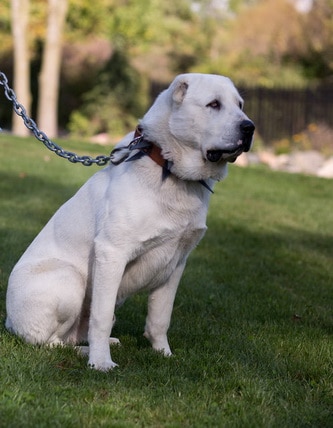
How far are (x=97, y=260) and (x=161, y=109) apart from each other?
3.01 feet

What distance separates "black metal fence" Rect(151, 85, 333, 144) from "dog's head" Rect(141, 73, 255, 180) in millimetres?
18190

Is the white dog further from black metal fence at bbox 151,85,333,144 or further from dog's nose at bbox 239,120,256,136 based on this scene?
black metal fence at bbox 151,85,333,144

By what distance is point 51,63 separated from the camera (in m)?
24.2

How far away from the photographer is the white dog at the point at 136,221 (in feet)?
13.7

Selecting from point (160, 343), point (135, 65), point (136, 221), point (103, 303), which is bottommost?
point (135, 65)

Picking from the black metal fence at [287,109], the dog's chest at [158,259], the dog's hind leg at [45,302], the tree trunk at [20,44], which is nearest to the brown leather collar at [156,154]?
the dog's chest at [158,259]

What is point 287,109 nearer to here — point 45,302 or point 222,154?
point 222,154

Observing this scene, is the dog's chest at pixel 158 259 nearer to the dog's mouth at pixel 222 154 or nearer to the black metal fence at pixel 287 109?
the dog's mouth at pixel 222 154

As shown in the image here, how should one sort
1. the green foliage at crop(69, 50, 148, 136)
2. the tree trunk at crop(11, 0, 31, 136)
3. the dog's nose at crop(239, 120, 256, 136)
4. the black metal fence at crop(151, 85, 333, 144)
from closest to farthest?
1. the dog's nose at crop(239, 120, 256, 136)
2. the black metal fence at crop(151, 85, 333, 144)
3. the tree trunk at crop(11, 0, 31, 136)
4. the green foliage at crop(69, 50, 148, 136)

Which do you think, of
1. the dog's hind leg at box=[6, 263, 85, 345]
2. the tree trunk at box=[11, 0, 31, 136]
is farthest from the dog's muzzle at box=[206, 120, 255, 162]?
the tree trunk at box=[11, 0, 31, 136]

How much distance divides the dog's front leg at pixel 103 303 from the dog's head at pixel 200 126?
62cm

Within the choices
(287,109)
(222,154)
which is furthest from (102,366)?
(287,109)

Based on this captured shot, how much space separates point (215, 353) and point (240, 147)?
1.33 meters

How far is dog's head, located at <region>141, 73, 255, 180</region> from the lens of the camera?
4.10m
